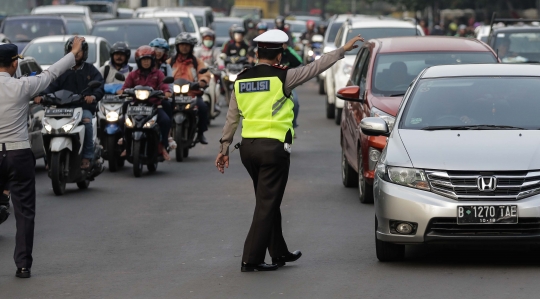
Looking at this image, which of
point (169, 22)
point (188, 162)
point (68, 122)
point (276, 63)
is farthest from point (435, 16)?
point (276, 63)

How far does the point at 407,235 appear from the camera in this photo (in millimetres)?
8789

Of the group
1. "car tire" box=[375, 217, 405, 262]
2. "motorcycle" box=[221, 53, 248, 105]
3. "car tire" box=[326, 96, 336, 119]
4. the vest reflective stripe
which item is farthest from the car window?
"car tire" box=[375, 217, 405, 262]

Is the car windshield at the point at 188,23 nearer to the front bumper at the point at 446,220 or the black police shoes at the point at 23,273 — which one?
the black police shoes at the point at 23,273

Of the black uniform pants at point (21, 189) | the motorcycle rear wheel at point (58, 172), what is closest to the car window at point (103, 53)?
the motorcycle rear wheel at point (58, 172)

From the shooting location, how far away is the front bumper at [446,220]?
28.1 ft

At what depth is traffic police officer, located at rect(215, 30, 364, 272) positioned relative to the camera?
888 centimetres

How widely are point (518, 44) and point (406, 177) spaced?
533 inches

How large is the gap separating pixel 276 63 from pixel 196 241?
2.14 metres

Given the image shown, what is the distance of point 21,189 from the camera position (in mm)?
9078

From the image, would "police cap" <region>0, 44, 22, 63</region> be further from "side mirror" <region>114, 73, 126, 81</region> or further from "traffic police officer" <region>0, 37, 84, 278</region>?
"side mirror" <region>114, 73, 126, 81</region>

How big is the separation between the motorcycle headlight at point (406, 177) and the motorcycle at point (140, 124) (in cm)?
689

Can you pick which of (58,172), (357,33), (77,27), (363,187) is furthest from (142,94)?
(77,27)

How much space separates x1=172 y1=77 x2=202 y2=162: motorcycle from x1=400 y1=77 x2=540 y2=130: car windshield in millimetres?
7638

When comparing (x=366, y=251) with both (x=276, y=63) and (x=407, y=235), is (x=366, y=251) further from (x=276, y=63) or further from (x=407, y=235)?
(x=276, y=63)
